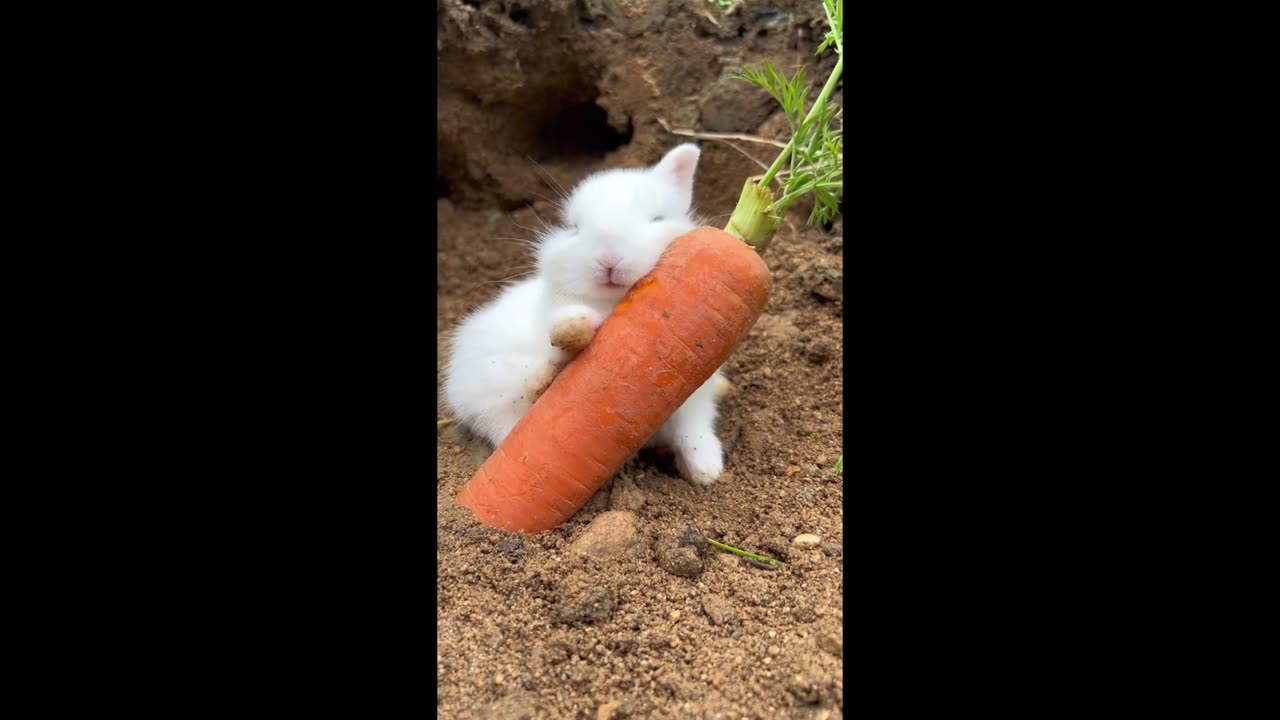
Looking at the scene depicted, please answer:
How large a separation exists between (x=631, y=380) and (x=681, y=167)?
37.9 inches

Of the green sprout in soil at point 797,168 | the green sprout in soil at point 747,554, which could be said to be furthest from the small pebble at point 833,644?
the green sprout in soil at point 797,168

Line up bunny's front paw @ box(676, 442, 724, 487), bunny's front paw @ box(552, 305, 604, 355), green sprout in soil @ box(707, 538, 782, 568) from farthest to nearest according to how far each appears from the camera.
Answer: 1. bunny's front paw @ box(676, 442, 724, 487)
2. bunny's front paw @ box(552, 305, 604, 355)
3. green sprout in soil @ box(707, 538, 782, 568)

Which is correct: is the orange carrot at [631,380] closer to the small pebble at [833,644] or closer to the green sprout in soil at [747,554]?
the green sprout in soil at [747,554]

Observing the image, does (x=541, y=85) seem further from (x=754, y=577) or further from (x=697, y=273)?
(x=754, y=577)

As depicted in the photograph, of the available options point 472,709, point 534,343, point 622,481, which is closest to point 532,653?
point 472,709

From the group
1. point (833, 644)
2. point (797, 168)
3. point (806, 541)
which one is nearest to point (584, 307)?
point (797, 168)

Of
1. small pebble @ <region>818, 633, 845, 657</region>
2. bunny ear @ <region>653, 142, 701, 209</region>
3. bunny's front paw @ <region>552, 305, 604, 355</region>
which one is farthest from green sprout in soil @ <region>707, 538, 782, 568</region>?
bunny ear @ <region>653, 142, 701, 209</region>

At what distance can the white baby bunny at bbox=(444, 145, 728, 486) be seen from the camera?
261 centimetres

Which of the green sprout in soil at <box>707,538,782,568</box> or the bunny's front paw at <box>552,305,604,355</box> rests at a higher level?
the bunny's front paw at <box>552,305,604,355</box>

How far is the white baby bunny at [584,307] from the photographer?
8.57 feet

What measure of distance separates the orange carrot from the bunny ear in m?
0.48

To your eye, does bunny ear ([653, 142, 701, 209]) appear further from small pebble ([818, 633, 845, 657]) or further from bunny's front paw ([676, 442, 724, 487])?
small pebble ([818, 633, 845, 657])

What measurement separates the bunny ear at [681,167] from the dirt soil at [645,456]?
86 cm

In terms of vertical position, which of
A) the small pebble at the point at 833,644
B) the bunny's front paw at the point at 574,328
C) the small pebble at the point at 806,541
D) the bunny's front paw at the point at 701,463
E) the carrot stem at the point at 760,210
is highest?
the carrot stem at the point at 760,210
